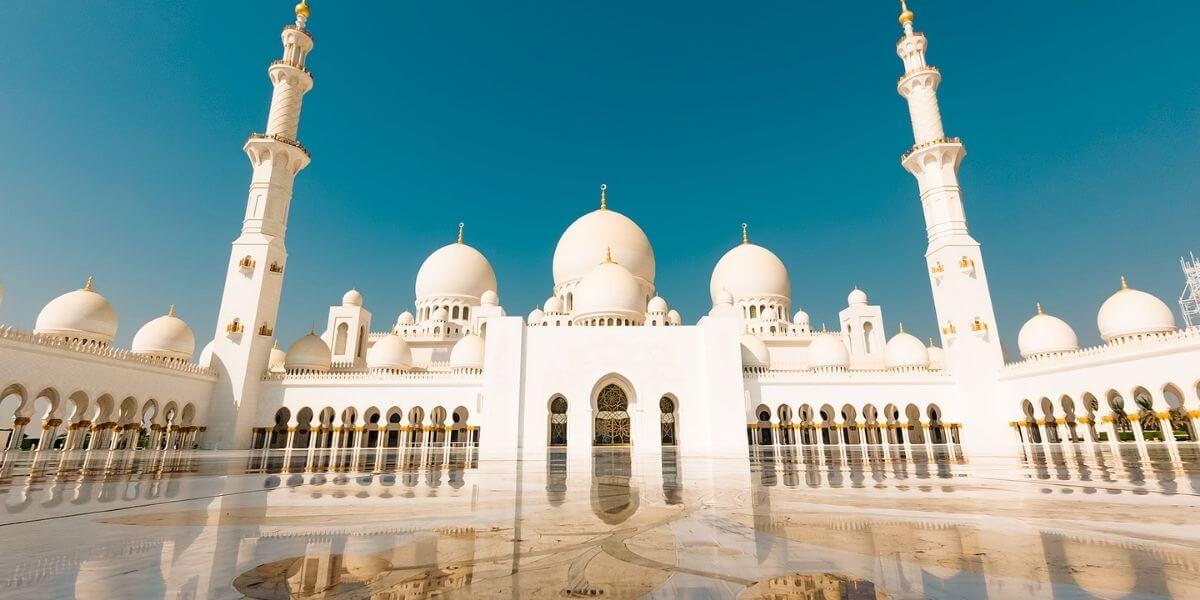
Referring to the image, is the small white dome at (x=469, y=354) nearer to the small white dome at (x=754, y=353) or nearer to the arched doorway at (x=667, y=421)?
the arched doorway at (x=667, y=421)

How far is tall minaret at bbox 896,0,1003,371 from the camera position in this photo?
73.9ft

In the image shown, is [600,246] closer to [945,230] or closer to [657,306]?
[657,306]

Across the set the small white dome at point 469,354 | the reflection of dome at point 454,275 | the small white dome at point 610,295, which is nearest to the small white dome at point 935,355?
the small white dome at point 610,295

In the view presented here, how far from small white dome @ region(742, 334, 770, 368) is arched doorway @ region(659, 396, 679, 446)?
621 cm

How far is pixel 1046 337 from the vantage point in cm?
2284

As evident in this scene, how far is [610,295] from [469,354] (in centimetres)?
780

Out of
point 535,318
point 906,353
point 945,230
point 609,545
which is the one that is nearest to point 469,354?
point 535,318

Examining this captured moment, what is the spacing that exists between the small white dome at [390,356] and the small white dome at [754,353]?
1728 cm

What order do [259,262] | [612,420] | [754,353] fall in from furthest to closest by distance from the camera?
[754,353] < [259,262] < [612,420]

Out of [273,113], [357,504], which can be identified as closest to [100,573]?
[357,504]

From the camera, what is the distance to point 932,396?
2291cm

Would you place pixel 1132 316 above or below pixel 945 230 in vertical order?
below

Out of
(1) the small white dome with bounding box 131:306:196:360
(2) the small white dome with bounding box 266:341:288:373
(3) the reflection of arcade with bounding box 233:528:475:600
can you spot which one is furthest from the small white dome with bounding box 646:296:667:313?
(3) the reflection of arcade with bounding box 233:528:475:600

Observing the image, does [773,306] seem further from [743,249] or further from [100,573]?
[100,573]
